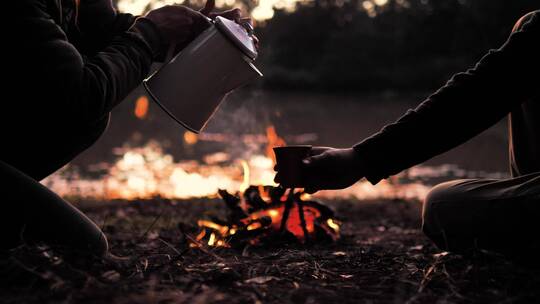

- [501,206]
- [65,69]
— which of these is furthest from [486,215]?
[65,69]

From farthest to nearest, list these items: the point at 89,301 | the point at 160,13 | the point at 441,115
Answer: the point at 160,13
the point at 441,115
the point at 89,301

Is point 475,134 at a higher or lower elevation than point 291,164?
higher

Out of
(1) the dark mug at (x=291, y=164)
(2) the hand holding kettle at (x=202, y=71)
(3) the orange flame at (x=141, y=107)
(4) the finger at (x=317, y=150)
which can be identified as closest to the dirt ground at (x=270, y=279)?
(1) the dark mug at (x=291, y=164)

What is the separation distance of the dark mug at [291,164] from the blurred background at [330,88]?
5.45 metres

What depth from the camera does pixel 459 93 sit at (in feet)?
6.62

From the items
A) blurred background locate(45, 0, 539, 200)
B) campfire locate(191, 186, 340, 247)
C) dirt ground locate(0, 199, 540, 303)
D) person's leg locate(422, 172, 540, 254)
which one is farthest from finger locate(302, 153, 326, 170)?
blurred background locate(45, 0, 539, 200)

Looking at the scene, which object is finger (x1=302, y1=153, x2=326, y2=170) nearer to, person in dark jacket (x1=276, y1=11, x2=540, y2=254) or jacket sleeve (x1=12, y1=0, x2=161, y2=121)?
person in dark jacket (x1=276, y1=11, x2=540, y2=254)

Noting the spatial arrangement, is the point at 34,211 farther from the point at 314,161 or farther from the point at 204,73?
the point at 314,161

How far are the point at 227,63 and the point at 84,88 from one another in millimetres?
651

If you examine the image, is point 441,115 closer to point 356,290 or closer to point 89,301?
point 356,290

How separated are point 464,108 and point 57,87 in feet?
4.79

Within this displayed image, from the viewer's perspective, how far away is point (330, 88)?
29.1m

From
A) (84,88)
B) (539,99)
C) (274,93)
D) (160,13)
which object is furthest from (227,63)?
(274,93)

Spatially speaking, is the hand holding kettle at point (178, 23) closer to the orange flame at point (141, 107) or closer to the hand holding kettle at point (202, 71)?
the hand holding kettle at point (202, 71)
